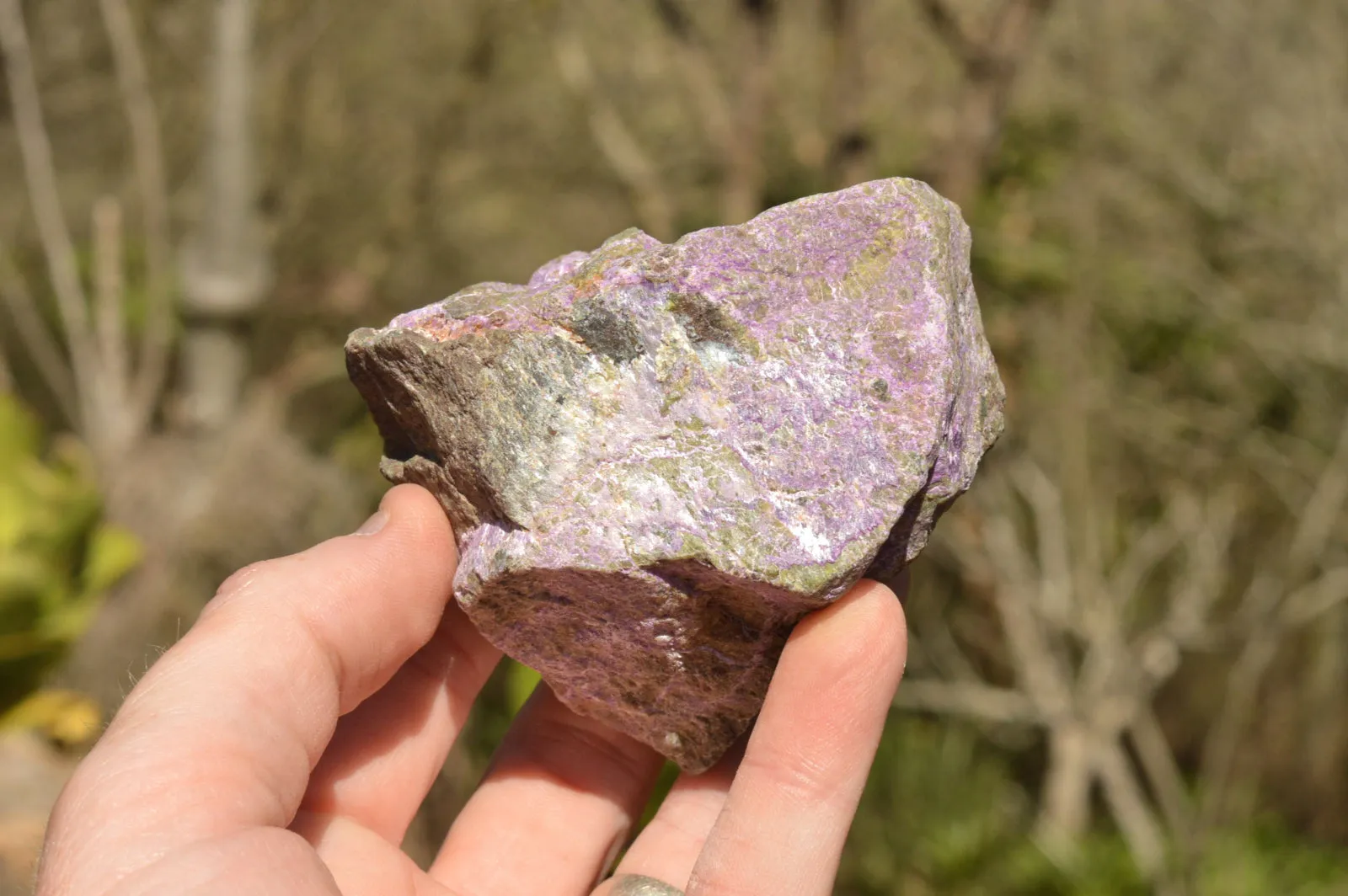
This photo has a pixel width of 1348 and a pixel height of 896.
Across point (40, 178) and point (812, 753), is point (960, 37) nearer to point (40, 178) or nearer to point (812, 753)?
point (812, 753)

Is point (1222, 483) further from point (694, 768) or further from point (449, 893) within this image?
point (449, 893)

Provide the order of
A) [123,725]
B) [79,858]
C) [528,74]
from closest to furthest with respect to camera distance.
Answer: [79,858]
[123,725]
[528,74]

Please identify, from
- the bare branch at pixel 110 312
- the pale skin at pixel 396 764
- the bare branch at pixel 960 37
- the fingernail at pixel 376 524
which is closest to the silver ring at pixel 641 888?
the pale skin at pixel 396 764

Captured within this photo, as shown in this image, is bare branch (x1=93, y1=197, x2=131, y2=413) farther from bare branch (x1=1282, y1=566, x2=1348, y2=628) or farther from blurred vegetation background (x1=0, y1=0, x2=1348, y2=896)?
bare branch (x1=1282, y1=566, x2=1348, y2=628)

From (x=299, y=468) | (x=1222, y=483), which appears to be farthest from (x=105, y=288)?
(x=1222, y=483)

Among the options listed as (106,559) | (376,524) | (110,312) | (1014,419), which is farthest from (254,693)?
(1014,419)

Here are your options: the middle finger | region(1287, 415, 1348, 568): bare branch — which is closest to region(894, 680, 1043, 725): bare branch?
region(1287, 415, 1348, 568): bare branch
